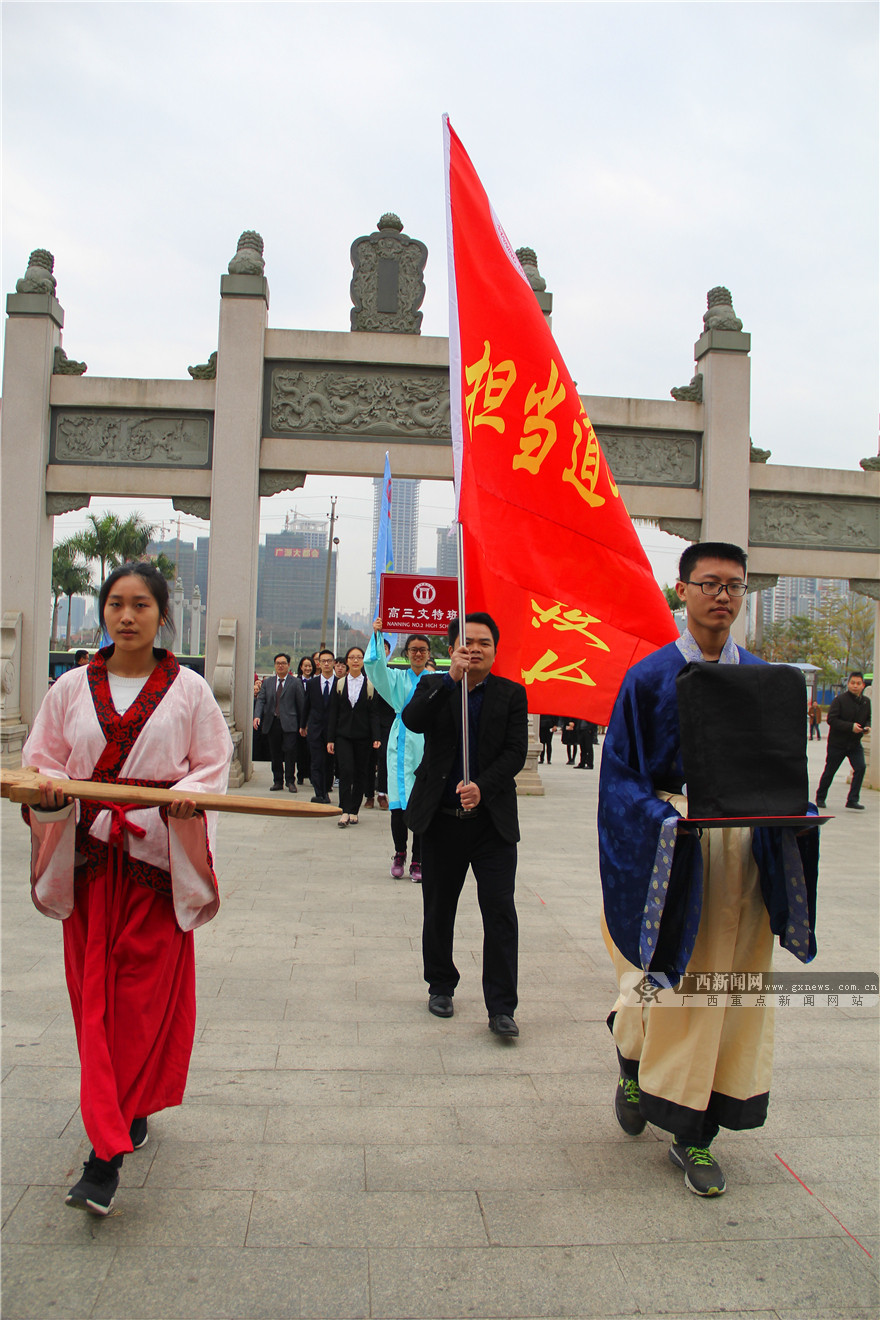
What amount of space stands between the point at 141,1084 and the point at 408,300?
12.2 metres

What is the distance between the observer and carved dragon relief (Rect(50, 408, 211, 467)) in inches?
512

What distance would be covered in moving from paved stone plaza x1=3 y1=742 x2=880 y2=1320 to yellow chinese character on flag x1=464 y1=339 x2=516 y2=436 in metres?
2.46

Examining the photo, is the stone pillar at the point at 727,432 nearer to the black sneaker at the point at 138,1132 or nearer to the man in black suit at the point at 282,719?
the man in black suit at the point at 282,719

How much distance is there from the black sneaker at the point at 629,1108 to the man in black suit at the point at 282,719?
29.4 ft

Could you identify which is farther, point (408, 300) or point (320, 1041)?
point (408, 300)

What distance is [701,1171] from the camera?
8.96 feet

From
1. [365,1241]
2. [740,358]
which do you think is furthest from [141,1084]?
[740,358]

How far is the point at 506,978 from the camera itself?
3.96 m

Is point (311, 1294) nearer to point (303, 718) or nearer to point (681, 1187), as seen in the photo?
point (681, 1187)

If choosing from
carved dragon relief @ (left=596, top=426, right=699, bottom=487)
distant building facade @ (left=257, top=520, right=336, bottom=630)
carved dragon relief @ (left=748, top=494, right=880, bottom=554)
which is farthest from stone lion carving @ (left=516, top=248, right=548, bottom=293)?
distant building facade @ (left=257, top=520, right=336, bottom=630)

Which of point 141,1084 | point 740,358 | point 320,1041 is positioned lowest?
point 320,1041

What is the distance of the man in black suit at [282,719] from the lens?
38.7ft

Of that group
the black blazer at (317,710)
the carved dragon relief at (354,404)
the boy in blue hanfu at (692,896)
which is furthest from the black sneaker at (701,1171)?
the carved dragon relief at (354,404)

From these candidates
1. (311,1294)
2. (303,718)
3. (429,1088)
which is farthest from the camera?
(303,718)
